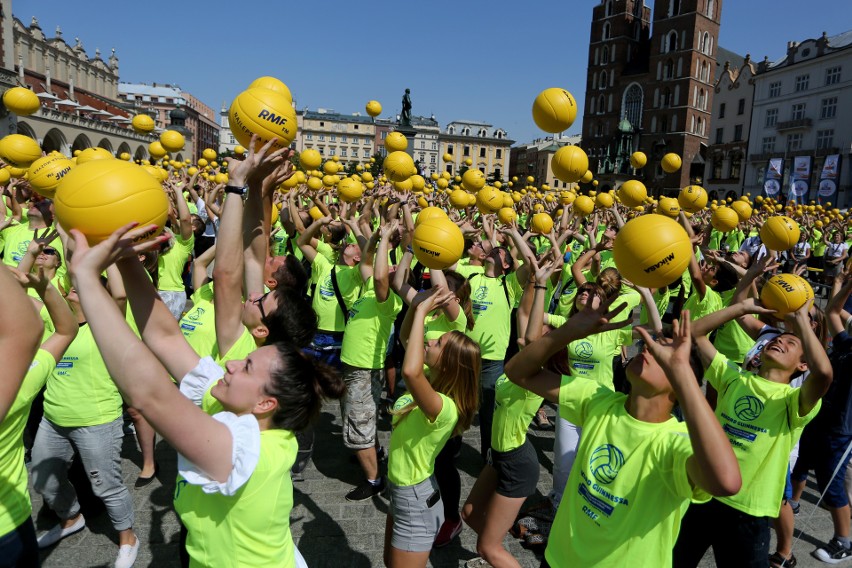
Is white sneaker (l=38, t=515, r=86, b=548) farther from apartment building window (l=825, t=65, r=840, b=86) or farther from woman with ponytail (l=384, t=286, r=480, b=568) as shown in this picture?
apartment building window (l=825, t=65, r=840, b=86)

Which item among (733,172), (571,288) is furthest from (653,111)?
(571,288)

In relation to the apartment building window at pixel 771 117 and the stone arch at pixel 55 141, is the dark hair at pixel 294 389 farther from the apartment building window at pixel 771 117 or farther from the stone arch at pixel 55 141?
the apartment building window at pixel 771 117

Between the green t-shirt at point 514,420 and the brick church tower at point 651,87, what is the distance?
58386 millimetres

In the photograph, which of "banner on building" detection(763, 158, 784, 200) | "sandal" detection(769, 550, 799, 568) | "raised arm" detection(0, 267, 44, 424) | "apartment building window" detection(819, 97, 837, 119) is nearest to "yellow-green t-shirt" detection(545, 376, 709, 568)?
"raised arm" detection(0, 267, 44, 424)

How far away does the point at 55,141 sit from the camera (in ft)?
139

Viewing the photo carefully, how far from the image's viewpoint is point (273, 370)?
2057mm

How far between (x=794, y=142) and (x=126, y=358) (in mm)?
62050

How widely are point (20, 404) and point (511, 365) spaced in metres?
2.36

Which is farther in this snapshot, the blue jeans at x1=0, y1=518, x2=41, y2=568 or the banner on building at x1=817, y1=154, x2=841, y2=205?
the banner on building at x1=817, y1=154, x2=841, y2=205

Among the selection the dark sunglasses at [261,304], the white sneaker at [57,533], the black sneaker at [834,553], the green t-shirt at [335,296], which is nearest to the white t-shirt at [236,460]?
the dark sunglasses at [261,304]

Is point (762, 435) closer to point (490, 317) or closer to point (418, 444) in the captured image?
point (418, 444)

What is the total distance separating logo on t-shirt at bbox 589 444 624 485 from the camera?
92.6 inches

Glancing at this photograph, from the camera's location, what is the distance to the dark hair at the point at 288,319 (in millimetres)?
3143

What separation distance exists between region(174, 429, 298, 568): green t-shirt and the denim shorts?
1162mm
